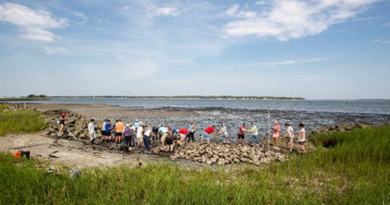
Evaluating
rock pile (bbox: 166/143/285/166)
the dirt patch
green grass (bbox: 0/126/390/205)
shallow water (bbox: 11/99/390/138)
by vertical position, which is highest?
green grass (bbox: 0/126/390/205)

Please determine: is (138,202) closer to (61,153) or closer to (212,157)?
(212,157)

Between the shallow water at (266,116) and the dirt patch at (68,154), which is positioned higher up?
the dirt patch at (68,154)

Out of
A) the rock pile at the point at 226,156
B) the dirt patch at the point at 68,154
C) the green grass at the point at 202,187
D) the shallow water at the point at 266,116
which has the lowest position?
the shallow water at the point at 266,116

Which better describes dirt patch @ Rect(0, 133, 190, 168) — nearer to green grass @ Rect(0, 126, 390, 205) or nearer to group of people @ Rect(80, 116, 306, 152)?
group of people @ Rect(80, 116, 306, 152)

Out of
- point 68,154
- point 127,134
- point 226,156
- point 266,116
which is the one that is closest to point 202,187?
point 226,156

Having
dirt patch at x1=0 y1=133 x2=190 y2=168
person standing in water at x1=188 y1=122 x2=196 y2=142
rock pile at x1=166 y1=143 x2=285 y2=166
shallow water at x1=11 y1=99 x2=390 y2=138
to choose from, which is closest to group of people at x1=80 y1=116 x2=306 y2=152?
person standing in water at x1=188 y1=122 x2=196 y2=142

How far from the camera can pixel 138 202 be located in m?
6.32

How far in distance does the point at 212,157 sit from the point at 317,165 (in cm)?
564

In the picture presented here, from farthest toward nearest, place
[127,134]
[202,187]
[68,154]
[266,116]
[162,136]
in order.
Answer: [266,116]
[162,136]
[127,134]
[68,154]
[202,187]

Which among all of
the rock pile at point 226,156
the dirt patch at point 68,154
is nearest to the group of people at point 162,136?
the rock pile at point 226,156

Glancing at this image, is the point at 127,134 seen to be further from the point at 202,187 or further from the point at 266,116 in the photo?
the point at 266,116

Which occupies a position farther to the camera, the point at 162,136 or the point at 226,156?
the point at 162,136

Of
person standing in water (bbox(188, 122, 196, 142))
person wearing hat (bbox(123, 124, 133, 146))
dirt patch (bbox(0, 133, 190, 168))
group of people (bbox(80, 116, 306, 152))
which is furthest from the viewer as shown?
person standing in water (bbox(188, 122, 196, 142))

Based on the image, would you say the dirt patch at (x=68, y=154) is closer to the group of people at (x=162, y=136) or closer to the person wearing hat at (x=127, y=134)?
the group of people at (x=162, y=136)
